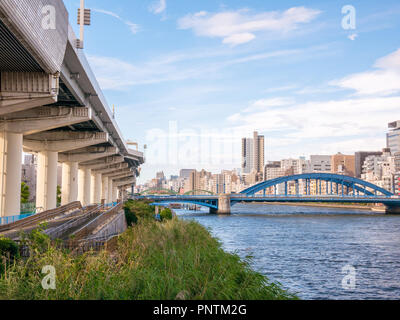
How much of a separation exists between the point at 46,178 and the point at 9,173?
550 inches

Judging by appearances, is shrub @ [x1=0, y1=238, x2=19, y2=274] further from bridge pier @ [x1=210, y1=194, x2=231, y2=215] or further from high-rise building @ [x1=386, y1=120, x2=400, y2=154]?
high-rise building @ [x1=386, y1=120, x2=400, y2=154]

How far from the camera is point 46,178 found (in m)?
43.1

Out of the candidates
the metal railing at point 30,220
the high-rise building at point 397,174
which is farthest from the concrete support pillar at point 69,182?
the high-rise building at point 397,174

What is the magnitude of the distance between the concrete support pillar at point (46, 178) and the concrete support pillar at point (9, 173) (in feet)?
42.5

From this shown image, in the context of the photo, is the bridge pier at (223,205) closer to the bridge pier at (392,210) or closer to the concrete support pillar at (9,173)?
the bridge pier at (392,210)

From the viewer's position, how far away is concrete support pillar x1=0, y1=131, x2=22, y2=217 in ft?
95.3

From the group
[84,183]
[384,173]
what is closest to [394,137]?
[384,173]

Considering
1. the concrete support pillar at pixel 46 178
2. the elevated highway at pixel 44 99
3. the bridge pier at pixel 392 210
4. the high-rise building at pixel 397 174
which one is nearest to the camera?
the elevated highway at pixel 44 99

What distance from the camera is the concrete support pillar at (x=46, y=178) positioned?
141 ft

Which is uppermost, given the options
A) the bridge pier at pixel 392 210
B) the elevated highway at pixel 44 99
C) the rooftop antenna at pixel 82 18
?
the rooftop antenna at pixel 82 18

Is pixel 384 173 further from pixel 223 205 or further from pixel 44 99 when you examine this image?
pixel 44 99

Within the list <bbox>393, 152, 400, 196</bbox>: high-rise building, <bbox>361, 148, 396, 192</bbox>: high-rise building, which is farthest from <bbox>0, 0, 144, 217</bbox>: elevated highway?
<bbox>361, 148, 396, 192</bbox>: high-rise building
